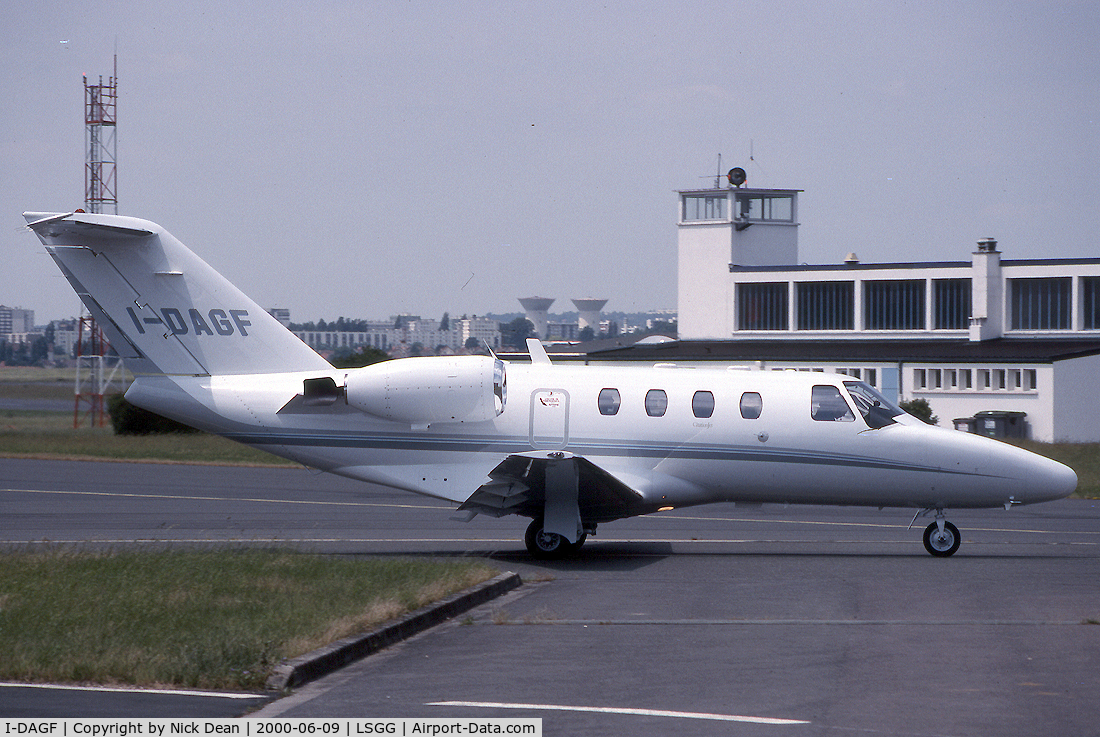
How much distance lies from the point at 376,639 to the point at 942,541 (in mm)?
9477

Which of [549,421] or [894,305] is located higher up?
[894,305]

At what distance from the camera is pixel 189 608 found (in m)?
10.5

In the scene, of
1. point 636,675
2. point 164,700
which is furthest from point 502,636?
point 164,700

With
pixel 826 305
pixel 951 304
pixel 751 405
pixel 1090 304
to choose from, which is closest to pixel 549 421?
pixel 751 405

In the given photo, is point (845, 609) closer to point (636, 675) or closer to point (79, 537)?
point (636, 675)

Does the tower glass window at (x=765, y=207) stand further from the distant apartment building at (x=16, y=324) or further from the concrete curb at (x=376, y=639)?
the distant apartment building at (x=16, y=324)

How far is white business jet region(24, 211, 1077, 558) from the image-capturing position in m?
15.9

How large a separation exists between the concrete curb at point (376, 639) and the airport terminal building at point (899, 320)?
42945 mm

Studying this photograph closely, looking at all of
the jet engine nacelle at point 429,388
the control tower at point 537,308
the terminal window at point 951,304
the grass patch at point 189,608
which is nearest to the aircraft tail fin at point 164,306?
the jet engine nacelle at point 429,388

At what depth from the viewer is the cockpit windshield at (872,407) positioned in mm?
16531

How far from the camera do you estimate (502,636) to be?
34.3 ft

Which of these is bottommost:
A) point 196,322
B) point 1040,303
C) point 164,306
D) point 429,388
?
point 429,388
